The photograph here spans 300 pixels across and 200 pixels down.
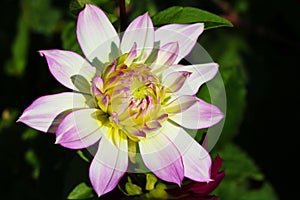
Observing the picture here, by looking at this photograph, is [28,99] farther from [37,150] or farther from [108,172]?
[108,172]

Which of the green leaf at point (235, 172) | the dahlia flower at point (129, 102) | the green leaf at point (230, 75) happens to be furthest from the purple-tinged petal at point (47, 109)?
the green leaf at point (235, 172)

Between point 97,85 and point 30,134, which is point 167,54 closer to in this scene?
point 97,85

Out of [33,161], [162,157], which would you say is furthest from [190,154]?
[33,161]

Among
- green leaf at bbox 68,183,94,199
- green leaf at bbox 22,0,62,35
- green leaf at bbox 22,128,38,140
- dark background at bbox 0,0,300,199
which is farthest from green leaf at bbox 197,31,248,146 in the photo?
green leaf at bbox 22,0,62,35

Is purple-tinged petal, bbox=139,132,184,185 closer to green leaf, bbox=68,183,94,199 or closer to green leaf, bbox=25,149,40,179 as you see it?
green leaf, bbox=68,183,94,199

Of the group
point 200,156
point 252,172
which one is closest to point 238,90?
point 252,172

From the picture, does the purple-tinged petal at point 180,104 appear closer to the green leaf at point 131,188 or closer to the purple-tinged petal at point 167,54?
the purple-tinged petal at point 167,54
